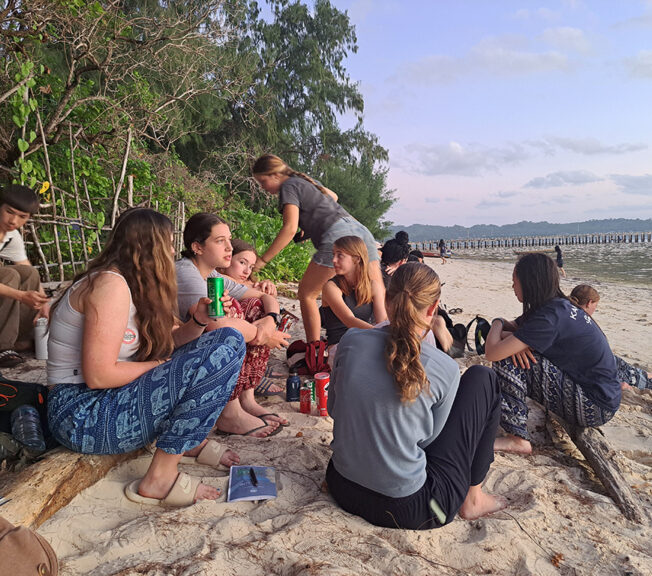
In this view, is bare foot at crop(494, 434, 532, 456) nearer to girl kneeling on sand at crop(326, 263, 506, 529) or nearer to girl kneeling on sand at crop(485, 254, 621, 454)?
girl kneeling on sand at crop(485, 254, 621, 454)

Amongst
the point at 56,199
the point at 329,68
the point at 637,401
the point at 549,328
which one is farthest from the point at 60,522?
the point at 329,68

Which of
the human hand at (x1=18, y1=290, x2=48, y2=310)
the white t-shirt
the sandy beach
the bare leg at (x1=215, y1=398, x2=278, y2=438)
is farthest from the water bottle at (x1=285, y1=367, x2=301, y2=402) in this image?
the white t-shirt

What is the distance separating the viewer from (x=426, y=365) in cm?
201

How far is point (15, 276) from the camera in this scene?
423cm

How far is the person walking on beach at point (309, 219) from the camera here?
4.18 meters

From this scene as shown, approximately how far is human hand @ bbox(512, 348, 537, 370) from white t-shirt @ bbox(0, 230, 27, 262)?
4.54 metres

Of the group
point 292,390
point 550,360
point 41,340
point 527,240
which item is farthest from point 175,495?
point 527,240

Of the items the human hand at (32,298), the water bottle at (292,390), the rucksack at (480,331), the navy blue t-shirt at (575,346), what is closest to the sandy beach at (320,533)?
the navy blue t-shirt at (575,346)

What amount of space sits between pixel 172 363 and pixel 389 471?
111cm

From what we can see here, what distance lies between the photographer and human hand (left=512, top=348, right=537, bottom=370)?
3111 millimetres

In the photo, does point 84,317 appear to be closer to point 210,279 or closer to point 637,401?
point 210,279

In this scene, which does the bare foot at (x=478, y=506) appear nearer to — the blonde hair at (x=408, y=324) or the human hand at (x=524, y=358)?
the blonde hair at (x=408, y=324)

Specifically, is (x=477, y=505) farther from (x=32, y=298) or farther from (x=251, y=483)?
(x=32, y=298)

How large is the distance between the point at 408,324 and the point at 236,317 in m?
1.35
